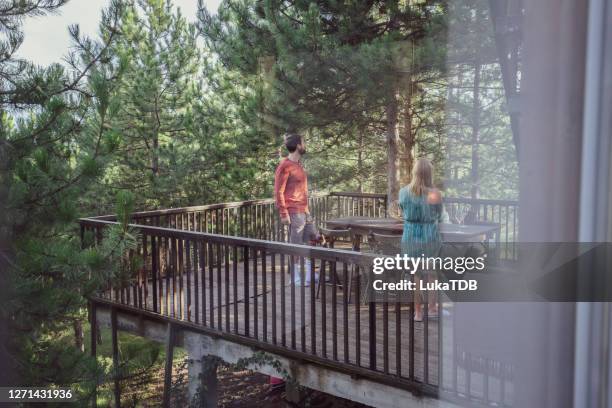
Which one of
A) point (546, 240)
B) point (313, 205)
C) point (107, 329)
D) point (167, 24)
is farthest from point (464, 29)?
point (313, 205)

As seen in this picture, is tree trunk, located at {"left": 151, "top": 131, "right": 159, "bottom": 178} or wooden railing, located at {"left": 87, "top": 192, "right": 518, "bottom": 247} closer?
wooden railing, located at {"left": 87, "top": 192, "right": 518, "bottom": 247}

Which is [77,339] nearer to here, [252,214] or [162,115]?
[252,214]

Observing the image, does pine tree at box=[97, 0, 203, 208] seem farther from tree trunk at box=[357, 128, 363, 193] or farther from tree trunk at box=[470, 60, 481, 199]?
tree trunk at box=[470, 60, 481, 199]

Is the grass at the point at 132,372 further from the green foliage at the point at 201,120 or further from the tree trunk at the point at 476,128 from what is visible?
the tree trunk at the point at 476,128

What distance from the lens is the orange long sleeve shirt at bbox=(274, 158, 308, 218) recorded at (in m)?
3.47

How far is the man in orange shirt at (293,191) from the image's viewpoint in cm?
345

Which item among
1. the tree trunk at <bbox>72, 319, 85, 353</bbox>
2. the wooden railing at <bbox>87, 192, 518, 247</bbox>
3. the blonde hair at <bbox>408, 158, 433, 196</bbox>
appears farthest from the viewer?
the wooden railing at <bbox>87, 192, 518, 247</bbox>

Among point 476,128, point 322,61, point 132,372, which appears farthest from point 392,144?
point 476,128

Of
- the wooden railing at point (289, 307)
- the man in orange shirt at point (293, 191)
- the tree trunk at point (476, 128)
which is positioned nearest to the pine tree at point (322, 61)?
the man in orange shirt at point (293, 191)

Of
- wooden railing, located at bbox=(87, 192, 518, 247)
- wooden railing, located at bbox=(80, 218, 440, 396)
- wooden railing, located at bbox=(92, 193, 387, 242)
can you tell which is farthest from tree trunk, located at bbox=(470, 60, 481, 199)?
wooden railing, located at bbox=(92, 193, 387, 242)

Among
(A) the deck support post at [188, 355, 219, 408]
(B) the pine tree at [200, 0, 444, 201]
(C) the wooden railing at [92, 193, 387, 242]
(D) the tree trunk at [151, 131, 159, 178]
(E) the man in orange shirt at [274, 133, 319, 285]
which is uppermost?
(B) the pine tree at [200, 0, 444, 201]

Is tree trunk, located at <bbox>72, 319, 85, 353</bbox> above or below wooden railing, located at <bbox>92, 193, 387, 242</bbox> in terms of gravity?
below

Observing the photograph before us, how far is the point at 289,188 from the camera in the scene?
11.6 feet

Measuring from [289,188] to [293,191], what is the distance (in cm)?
4
